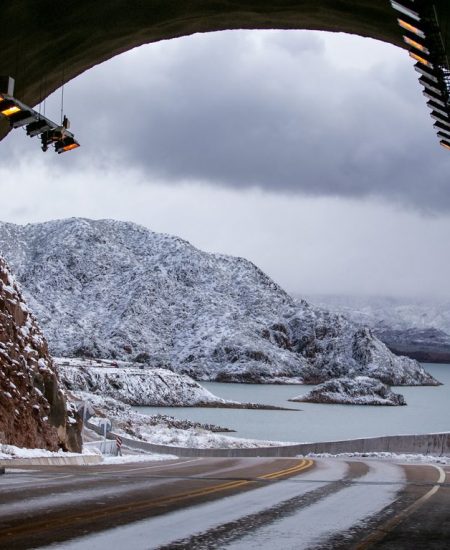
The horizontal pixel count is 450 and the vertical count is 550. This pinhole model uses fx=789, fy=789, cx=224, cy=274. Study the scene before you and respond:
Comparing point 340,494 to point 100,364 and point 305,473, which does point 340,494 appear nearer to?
point 305,473

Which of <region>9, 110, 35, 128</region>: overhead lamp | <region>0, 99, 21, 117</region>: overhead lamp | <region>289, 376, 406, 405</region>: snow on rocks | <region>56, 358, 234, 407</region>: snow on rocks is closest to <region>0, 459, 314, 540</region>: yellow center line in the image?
<region>0, 99, 21, 117</region>: overhead lamp

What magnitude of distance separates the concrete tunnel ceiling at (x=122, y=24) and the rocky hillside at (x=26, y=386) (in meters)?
11.3

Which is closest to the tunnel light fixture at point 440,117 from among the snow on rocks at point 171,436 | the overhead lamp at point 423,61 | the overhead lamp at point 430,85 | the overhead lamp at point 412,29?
the overhead lamp at point 430,85

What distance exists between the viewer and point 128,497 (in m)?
12.4

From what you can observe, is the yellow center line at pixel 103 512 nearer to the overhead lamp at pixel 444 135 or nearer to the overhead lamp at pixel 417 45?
the overhead lamp at pixel 444 135

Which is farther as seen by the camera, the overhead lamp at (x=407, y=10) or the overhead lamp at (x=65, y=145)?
the overhead lamp at (x=65, y=145)

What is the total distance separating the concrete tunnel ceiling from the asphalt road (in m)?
6.77

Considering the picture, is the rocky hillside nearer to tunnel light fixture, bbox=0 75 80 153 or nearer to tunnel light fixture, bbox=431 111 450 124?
tunnel light fixture, bbox=0 75 80 153

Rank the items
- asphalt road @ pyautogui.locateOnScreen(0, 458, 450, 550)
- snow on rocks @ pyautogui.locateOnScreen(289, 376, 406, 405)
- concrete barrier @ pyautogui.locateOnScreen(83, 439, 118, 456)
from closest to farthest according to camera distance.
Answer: asphalt road @ pyautogui.locateOnScreen(0, 458, 450, 550) < concrete barrier @ pyautogui.locateOnScreen(83, 439, 118, 456) < snow on rocks @ pyautogui.locateOnScreen(289, 376, 406, 405)

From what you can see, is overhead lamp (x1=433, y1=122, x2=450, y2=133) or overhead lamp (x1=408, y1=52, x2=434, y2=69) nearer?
overhead lamp (x1=408, y1=52, x2=434, y2=69)

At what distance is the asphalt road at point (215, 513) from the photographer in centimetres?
842

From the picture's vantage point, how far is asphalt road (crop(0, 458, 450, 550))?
8.42 meters

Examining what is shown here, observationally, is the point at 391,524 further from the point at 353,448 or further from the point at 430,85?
the point at 353,448

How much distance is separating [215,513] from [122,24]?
310 inches
